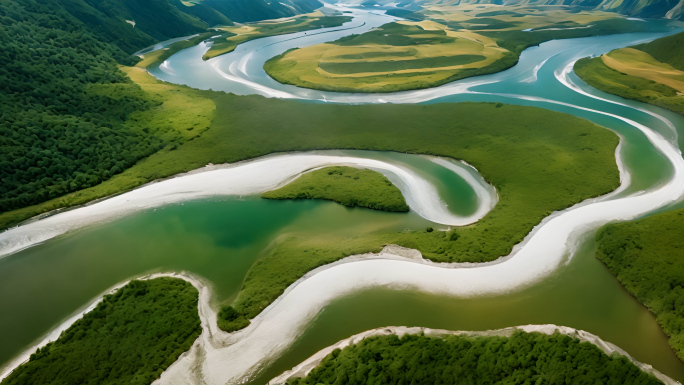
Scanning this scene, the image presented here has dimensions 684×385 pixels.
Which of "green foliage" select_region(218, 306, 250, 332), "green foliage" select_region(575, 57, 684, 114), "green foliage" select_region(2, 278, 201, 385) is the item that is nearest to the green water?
"green foliage" select_region(218, 306, 250, 332)

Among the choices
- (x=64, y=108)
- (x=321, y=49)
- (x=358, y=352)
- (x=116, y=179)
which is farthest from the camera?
(x=321, y=49)

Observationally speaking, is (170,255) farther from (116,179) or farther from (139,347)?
(116,179)

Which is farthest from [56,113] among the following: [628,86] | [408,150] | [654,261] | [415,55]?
[628,86]

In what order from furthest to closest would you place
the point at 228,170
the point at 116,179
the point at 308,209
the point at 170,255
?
the point at 228,170 → the point at 116,179 → the point at 308,209 → the point at 170,255

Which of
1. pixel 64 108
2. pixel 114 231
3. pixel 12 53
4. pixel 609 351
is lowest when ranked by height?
pixel 609 351

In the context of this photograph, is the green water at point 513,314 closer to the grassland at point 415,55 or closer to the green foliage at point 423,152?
the green foliage at point 423,152

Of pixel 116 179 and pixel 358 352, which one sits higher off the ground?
pixel 116 179

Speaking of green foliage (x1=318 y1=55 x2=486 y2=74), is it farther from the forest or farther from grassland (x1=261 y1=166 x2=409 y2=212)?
grassland (x1=261 y1=166 x2=409 y2=212)

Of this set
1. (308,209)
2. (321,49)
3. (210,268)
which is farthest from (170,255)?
(321,49)
